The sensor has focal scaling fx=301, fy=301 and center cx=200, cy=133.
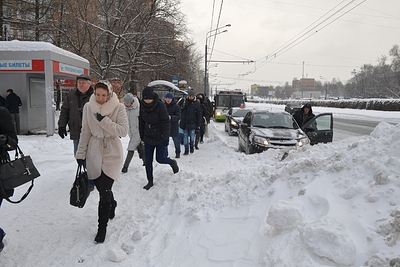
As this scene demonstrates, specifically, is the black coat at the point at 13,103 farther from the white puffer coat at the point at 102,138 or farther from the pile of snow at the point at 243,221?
the white puffer coat at the point at 102,138

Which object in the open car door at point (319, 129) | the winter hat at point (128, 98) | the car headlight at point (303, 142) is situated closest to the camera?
the winter hat at point (128, 98)

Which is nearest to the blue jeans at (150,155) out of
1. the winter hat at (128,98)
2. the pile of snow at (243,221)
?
the pile of snow at (243,221)

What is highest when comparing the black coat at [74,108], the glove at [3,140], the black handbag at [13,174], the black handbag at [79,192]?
the black coat at [74,108]

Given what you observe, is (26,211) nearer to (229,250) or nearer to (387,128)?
(229,250)

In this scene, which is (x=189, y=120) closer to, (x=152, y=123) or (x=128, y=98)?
(x=128, y=98)

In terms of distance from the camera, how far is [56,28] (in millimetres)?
19031

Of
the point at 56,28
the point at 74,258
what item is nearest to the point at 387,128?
the point at 74,258

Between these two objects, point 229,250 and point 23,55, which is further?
point 23,55

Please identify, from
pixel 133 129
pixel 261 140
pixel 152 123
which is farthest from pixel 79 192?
pixel 261 140

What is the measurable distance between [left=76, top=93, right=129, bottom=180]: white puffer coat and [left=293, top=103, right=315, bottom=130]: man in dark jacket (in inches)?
282

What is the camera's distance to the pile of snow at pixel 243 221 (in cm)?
247

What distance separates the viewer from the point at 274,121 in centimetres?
934

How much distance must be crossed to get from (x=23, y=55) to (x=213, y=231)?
1068 cm

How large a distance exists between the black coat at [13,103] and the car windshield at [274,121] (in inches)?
350
